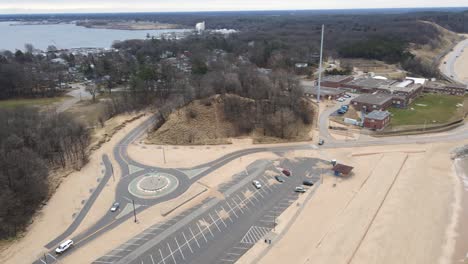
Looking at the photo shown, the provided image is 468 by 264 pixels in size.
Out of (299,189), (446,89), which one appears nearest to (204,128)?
(299,189)

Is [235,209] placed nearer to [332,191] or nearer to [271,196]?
[271,196]

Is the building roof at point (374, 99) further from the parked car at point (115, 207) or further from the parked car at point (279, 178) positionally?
the parked car at point (115, 207)

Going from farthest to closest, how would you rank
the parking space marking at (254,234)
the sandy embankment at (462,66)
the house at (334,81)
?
1. the sandy embankment at (462,66)
2. the house at (334,81)
3. the parking space marking at (254,234)

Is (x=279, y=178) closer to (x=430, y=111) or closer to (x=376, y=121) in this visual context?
(x=376, y=121)

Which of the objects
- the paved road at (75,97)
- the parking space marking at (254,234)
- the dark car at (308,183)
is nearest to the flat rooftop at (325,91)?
the dark car at (308,183)

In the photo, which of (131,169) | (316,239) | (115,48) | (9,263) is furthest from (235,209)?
(115,48)
